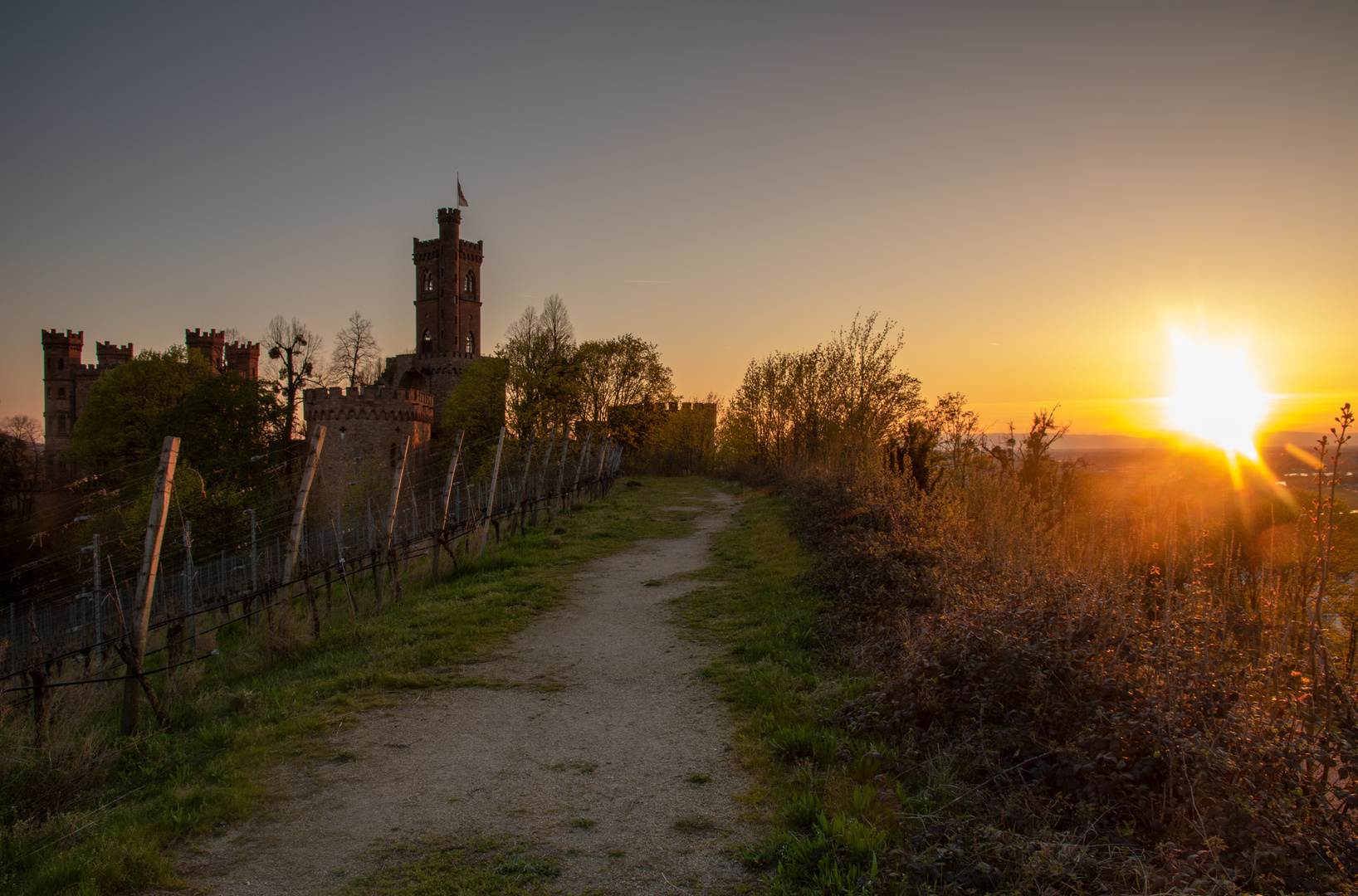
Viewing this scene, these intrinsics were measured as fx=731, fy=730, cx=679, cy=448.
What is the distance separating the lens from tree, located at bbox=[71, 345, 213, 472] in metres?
40.1

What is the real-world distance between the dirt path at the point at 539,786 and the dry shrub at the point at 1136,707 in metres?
1.38

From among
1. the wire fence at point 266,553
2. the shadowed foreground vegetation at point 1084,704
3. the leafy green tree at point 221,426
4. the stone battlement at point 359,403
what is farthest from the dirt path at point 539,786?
the leafy green tree at point 221,426

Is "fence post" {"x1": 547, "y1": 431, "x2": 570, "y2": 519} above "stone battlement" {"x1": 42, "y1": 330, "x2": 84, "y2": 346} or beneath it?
beneath

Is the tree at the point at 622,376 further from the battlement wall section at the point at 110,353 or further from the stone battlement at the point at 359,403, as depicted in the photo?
the battlement wall section at the point at 110,353

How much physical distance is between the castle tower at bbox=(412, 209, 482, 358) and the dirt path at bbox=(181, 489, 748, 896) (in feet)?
187

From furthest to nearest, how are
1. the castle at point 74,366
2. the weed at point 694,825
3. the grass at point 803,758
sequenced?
1. the castle at point 74,366
2. the weed at point 694,825
3. the grass at point 803,758

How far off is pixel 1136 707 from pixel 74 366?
68612 millimetres

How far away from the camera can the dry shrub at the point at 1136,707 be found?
354 cm

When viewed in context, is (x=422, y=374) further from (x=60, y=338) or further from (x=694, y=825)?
(x=694, y=825)

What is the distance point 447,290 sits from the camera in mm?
61281

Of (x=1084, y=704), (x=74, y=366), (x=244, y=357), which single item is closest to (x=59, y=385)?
(x=74, y=366)

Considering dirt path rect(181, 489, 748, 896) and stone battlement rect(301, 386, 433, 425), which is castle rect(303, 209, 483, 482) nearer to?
stone battlement rect(301, 386, 433, 425)

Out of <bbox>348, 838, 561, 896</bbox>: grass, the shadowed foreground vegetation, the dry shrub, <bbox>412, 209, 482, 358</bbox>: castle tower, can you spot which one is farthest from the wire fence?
<bbox>412, 209, 482, 358</bbox>: castle tower

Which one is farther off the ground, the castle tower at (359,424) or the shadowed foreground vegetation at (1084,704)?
the castle tower at (359,424)
